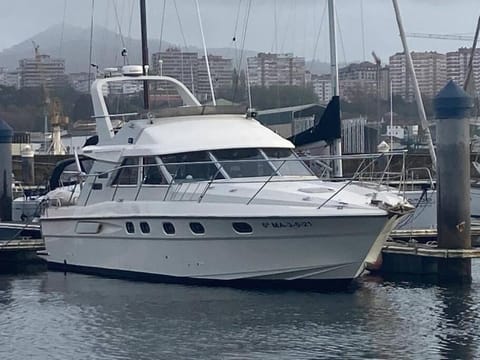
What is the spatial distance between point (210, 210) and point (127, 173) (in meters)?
3.08

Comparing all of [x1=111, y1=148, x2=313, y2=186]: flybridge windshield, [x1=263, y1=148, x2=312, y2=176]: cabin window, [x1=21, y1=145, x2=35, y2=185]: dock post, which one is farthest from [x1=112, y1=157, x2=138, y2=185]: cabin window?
[x1=21, y1=145, x2=35, y2=185]: dock post

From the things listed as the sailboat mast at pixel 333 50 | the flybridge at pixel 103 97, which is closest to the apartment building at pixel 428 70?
the sailboat mast at pixel 333 50

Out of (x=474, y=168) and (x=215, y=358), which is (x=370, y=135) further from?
(x=215, y=358)

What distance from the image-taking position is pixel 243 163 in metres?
23.4

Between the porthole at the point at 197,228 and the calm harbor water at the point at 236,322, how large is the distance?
118cm

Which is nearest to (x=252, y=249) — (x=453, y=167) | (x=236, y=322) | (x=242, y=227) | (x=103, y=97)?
(x=242, y=227)

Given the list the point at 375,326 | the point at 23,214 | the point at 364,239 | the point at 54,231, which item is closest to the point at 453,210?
the point at 364,239

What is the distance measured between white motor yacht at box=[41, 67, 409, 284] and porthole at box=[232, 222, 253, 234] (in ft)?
0.08

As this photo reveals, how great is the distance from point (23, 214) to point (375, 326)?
16256 mm

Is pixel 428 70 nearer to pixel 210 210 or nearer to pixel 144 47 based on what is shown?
pixel 144 47

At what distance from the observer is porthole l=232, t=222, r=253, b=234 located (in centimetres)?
2203

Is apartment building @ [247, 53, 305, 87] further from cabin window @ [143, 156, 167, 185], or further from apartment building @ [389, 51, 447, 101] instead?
cabin window @ [143, 156, 167, 185]

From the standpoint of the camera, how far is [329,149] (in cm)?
2866

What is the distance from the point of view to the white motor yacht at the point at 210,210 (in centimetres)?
2170
